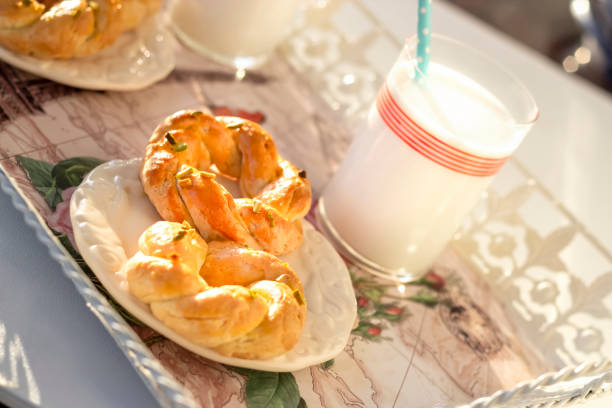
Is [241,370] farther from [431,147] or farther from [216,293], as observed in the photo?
[431,147]

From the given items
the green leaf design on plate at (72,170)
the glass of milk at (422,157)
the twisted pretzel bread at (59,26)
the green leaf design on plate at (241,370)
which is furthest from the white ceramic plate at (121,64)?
the green leaf design on plate at (241,370)

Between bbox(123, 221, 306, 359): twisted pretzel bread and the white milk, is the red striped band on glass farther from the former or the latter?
bbox(123, 221, 306, 359): twisted pretzel bread

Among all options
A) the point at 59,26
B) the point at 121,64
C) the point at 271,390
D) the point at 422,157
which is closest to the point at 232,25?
the point at 121,64

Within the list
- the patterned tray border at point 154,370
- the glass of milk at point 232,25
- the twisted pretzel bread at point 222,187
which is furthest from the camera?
the glass of milk at point 232,25

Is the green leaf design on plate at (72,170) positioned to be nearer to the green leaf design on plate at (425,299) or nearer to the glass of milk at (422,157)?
the glass of milk at (422,157)

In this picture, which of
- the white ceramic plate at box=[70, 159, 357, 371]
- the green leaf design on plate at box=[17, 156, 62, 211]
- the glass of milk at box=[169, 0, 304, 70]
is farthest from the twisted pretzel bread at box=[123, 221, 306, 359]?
the glass of milk at box=[169, 0, 304, 70]
